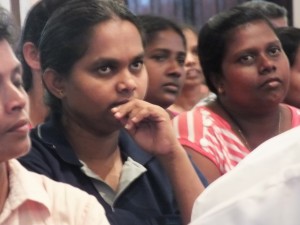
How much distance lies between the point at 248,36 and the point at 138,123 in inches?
21.5

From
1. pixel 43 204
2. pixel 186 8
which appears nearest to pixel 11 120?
pixel 43 204

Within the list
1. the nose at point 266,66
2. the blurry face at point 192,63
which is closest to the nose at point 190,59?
the blurry face at point 192,63

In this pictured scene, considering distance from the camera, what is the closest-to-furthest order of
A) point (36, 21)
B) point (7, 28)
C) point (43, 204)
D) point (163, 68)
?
point (43, 204) → point (7, 28) → point (36, 21) → point (163, 68)

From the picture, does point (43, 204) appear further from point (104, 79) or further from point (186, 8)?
point (186, 8)

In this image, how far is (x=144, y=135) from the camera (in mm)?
1464

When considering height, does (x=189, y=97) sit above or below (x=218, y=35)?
below

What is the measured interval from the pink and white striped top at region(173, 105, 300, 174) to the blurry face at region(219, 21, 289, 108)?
0.11 metres

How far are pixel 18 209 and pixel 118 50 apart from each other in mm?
452

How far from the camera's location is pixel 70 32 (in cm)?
141

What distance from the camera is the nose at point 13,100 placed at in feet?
3.66

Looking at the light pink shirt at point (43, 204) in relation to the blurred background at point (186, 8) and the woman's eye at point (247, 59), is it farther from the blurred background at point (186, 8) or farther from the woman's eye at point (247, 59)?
the blurred background at point (186, 8)

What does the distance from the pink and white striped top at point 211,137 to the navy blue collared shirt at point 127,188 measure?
25 centimetres

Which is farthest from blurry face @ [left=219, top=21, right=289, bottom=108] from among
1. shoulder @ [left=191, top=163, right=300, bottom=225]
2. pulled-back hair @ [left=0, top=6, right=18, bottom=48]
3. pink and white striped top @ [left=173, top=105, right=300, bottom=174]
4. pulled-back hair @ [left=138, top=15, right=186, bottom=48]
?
shoulder @ [left=191, top=163, right=300, bottom=225]

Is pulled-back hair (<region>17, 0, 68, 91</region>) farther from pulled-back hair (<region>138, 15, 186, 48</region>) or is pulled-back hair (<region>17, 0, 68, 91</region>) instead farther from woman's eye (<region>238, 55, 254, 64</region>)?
woman's eye (<region>238, 55, 254, 64</region>)
